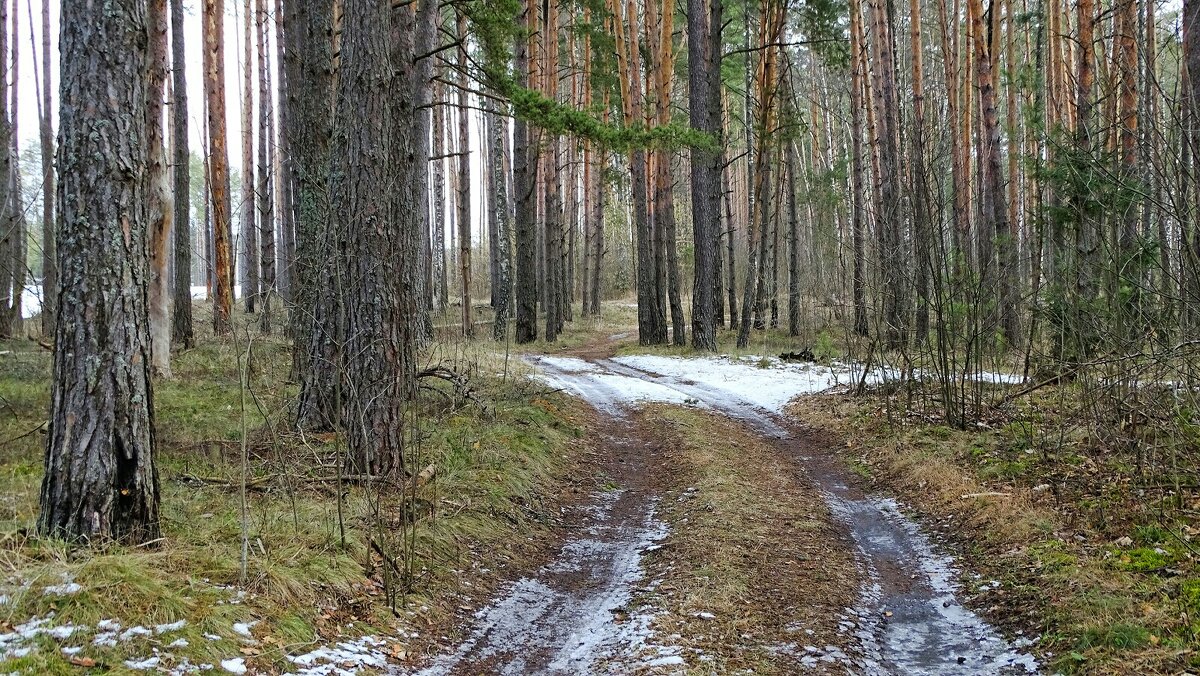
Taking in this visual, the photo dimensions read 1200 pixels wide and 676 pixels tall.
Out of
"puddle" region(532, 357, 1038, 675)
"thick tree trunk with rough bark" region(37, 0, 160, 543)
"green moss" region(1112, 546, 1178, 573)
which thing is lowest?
"puddle" region(532, 357, 1038, 675)

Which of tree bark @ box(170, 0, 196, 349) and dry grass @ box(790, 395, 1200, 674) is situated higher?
tree bark @ box(170, 0, 196, 349)

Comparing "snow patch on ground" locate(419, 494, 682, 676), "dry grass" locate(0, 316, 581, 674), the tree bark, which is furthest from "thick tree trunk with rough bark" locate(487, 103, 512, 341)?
"snow patch on ground" locate(419, 494, 682, 676)

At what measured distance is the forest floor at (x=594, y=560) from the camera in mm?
3646

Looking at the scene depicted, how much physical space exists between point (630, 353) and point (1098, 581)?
13.7 meters

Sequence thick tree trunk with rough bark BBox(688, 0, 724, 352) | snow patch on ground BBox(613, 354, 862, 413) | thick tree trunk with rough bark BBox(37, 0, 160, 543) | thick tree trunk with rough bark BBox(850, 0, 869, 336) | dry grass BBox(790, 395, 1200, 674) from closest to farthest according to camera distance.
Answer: thick tree trunk with rough bark BBox(37, 0, 160, 543), dry grass BBox(790, 395, 1200, 674), snow patch on ground BBox(613, 354, 862, 413), thick tree trunk with rough bark BBox(688, 0, 724, 352), thick tree trunk with rough bark BBox(850, 0, 869, 336)

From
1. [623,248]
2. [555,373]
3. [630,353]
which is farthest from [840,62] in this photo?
[623,248]

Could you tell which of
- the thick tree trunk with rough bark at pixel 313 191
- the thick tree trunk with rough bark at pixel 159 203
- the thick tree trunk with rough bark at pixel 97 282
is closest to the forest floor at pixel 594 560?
the thick tree trunk with rough bark at pixel 97 282

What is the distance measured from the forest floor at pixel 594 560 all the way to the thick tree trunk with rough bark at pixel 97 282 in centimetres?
33

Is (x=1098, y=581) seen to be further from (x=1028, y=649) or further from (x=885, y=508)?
(x=885, y=508)

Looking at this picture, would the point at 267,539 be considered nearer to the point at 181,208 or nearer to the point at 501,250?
the point at 181,208

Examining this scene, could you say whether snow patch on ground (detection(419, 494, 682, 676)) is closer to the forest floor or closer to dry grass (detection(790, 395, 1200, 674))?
the forest floor

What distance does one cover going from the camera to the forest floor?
365 centimetres

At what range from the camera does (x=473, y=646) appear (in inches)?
170

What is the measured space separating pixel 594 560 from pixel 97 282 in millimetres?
3891
